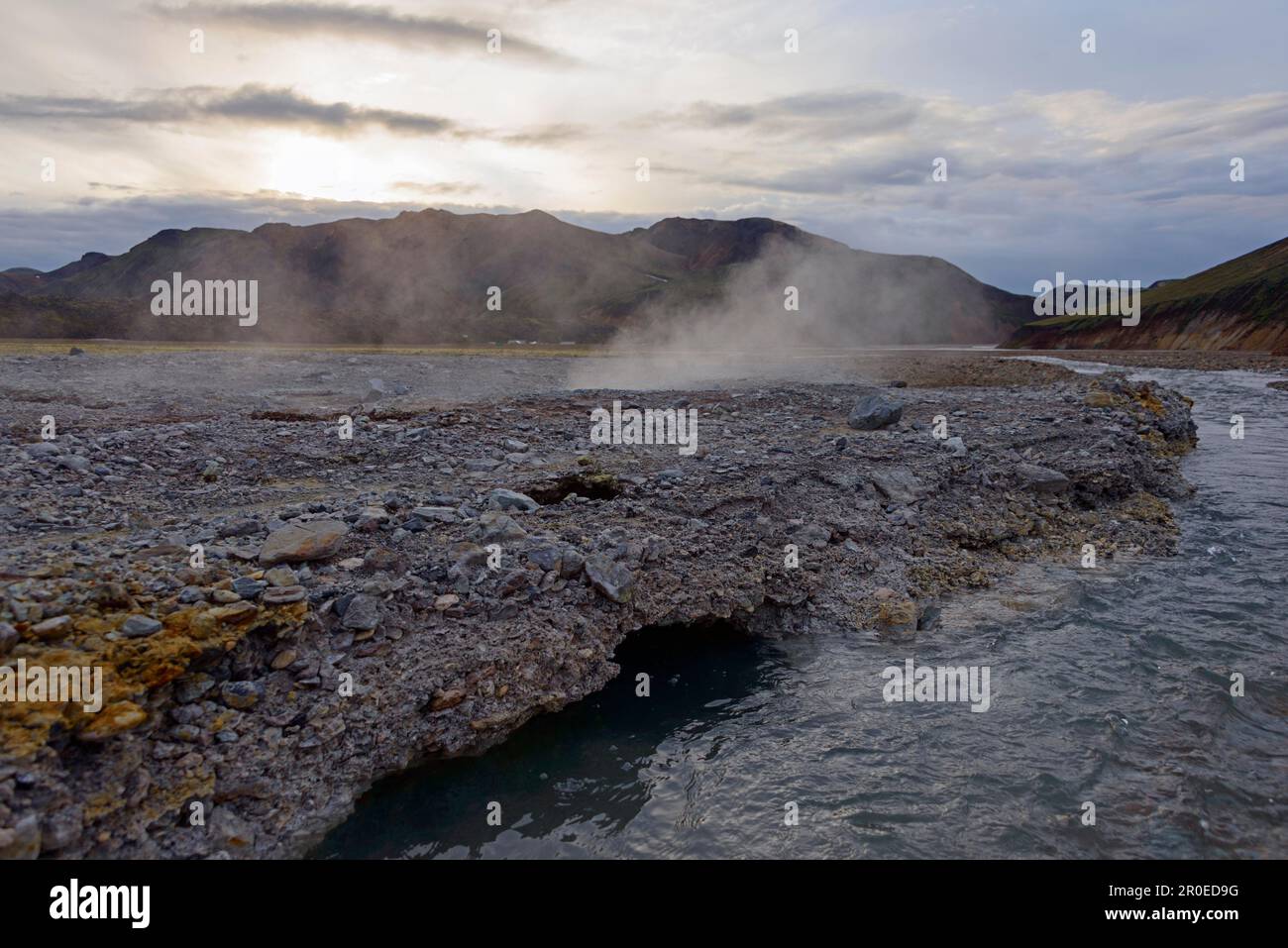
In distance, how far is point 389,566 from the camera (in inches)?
275

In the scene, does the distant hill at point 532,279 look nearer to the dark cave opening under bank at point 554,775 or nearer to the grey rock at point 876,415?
the grey rock at point 876,415

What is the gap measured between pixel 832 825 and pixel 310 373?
81.9 ft

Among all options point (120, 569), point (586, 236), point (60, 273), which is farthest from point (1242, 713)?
point (60, 273)

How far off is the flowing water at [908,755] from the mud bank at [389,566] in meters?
0.45

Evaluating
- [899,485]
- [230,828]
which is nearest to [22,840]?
[230,828]

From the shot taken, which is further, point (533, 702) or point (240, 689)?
point (533, 702)

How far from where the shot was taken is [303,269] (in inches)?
5955

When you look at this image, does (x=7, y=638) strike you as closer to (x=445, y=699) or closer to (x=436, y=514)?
(x=445, y=699)

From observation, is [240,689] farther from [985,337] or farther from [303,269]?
[985,337]

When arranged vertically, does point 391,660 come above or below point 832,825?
above

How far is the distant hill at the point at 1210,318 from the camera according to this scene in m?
70.2

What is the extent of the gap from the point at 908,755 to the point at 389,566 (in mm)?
4908
